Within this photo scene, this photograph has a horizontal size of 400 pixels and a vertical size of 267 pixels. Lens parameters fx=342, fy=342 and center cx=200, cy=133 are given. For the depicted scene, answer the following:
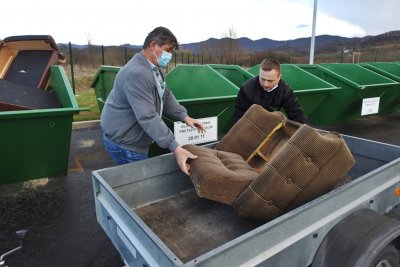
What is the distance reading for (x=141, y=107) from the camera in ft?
7.22

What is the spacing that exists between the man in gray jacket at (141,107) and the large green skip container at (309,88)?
122 inches

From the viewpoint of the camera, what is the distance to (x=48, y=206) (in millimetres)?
3613

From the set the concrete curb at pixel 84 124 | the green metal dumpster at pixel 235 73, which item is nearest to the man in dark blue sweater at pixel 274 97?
the green metal dumpster at pixel 235 73

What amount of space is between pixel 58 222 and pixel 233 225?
1.93m

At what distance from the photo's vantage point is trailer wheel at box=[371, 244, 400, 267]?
1.85 m

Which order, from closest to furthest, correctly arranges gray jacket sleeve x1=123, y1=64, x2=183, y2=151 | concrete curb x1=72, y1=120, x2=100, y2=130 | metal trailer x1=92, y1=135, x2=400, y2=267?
metal trailer x1=92, y1=135, x2=400, y2=267 → gray jacket sleeve x1=123, y1=64, x2=183, y2=151 → concrete curb x1=72, y1=120, x2=100, y2=130

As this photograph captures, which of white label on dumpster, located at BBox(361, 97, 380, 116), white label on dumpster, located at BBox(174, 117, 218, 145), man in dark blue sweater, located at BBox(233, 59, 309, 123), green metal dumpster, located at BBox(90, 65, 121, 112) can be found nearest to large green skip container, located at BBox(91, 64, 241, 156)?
green metal dumpster, located at BBox(90, 65, 121, 112)

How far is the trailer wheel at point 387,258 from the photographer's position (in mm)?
1854

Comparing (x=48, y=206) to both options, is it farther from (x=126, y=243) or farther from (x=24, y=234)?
(x=126, y=243)

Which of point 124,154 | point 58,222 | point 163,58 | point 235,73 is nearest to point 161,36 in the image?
point 163,58

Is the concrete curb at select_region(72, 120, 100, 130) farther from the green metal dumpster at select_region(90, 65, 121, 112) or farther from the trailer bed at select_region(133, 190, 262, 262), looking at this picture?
the trailer bed at select_region(133, 190, 262, 262)

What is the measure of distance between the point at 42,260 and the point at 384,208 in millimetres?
2549

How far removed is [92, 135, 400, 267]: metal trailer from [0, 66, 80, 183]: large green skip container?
1212 mm

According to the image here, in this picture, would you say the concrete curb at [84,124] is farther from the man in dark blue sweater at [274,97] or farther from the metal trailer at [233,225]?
the metal trailer at [233,225]
